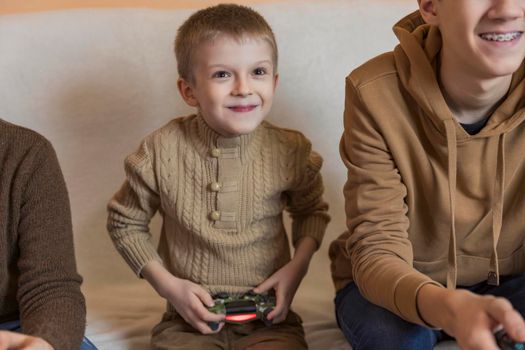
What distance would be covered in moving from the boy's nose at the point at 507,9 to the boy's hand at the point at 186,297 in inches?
26.7

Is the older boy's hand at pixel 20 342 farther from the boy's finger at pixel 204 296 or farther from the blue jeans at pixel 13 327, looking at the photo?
the boy's finger at pixel 204 296

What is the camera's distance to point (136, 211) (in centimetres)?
145

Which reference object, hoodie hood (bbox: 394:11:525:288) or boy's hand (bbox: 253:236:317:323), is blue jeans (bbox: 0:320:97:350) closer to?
boy's hand (bbox: 253:236:317:323)

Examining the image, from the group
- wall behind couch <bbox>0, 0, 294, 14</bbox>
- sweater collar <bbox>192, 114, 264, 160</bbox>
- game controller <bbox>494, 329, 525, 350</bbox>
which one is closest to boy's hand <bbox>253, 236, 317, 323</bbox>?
sweater collar <bbox>192, 114, 264, 160</bbox>

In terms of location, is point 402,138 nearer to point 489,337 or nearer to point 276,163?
point 276,163

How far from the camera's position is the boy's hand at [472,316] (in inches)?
35.9

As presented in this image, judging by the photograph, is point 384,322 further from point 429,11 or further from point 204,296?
point 429,11

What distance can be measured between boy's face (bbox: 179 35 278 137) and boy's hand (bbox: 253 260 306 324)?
28cm

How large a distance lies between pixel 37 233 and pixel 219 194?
322 millimetres

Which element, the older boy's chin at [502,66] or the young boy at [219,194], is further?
the young boy at [219,194]

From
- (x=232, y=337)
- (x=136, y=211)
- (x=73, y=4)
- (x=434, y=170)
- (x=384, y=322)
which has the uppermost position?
(x=73, y=4)

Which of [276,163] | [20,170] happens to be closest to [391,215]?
[276,163]

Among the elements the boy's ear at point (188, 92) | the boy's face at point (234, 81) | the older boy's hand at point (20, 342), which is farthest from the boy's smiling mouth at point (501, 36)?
the older boy's hand at point (20, 342)

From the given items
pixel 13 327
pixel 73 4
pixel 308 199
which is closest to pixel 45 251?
pixel 13 327
